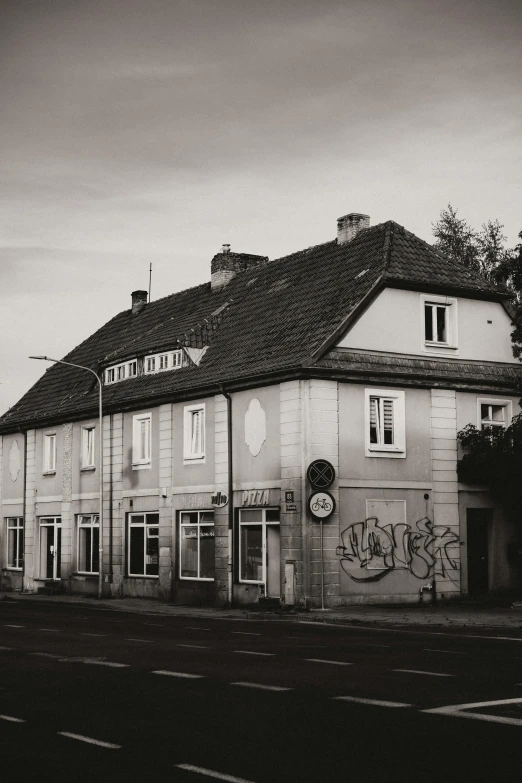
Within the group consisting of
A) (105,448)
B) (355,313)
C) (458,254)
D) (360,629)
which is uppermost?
(458,254)

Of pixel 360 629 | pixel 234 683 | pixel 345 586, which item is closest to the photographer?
pixel 234 683

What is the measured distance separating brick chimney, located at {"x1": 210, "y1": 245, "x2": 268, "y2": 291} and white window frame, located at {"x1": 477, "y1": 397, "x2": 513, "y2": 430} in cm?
1120

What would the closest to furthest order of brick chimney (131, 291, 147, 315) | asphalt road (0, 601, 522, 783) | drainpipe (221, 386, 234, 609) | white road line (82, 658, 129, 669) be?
asphalt road (0, 601, 522, 783) < white road line (82, 658, 129, 669) < drainpipe (221, 386, 234, 609) < brick chimney (131, 291, 147, 315)

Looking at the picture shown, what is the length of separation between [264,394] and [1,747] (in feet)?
70.1

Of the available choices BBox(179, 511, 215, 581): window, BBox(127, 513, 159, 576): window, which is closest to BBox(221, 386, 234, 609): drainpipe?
BBox(179, 511, 215, 581): window

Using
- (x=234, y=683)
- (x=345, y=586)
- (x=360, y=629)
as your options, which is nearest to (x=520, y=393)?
(x=345, y=586)

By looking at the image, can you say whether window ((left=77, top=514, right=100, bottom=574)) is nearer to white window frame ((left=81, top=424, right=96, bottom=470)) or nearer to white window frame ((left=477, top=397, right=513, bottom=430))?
white window frame ((left=81, top=424, right=96, bottom=470))

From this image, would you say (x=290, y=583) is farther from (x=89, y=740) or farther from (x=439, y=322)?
(x=89, y=740)

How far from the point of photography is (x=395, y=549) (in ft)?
97.5

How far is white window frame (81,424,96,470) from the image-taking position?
38938 millimetres

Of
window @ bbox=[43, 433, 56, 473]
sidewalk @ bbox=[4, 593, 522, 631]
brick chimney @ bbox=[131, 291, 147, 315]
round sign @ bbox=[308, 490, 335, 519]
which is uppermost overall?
brick chimney @ bbox=[131, 291, 147, 315]

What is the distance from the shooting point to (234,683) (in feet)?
42.9

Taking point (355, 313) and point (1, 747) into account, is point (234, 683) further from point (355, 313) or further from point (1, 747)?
point (355, 313)

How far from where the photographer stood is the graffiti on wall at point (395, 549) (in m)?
29.0
